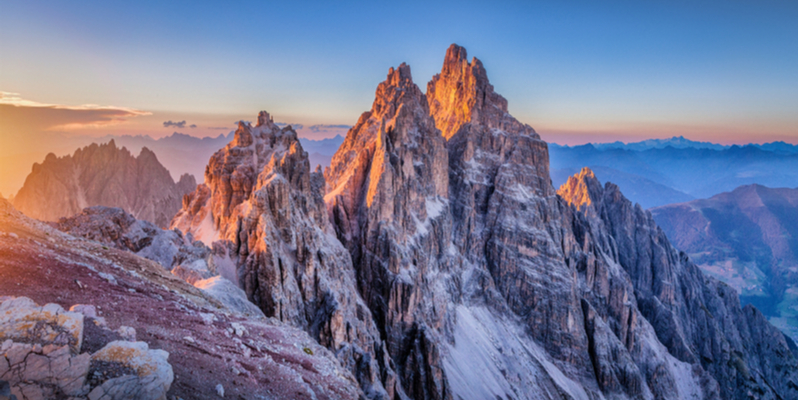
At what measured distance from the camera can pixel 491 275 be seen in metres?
104

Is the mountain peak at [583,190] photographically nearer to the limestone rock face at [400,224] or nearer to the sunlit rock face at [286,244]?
the limestone rock face at [400,224]

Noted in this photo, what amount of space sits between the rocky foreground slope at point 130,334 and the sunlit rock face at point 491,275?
153 ft

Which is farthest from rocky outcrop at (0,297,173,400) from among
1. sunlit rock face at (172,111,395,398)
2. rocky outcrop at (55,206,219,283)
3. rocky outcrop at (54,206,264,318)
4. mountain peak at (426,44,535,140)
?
mountain peak at (426,44,535,140)

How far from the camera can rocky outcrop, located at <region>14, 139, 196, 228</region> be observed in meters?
108

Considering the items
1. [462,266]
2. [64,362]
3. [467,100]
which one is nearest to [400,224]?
[462,266]

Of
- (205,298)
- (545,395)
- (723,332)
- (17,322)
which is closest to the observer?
(17,322)

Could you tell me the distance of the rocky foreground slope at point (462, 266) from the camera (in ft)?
164

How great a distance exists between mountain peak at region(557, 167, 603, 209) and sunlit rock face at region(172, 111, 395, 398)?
123943 mm

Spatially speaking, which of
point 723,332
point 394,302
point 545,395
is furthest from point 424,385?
point 723,332

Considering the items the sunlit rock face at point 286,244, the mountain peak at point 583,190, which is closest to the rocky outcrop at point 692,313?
the mountain peak at point 583,190

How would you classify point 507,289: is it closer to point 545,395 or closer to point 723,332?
point 545,395

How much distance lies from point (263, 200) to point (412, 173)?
135ft

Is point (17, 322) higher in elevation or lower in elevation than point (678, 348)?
higher

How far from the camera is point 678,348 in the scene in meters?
118
